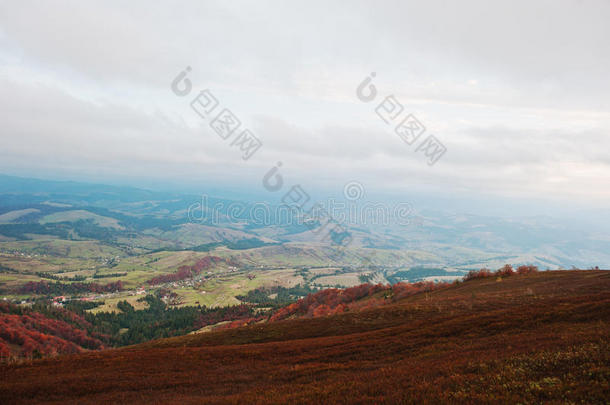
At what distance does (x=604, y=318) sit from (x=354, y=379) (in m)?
18.8

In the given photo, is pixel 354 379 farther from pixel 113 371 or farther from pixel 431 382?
pixel 113 371

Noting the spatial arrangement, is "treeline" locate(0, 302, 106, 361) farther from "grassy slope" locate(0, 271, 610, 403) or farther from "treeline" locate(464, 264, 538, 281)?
"treeline" locate(464, 264, 538, 281)

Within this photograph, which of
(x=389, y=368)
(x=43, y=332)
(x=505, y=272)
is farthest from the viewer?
(x=43, y=332)

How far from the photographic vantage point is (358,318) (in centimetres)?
3638

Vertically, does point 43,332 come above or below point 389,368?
below

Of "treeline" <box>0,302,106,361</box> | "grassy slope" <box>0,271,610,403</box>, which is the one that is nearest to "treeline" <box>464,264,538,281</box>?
"grassy slope" <box>0,271,610,403</box>

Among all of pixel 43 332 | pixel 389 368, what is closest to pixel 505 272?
pixel 389 368

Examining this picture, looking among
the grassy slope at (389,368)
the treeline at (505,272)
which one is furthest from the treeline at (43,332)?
the treeline at (505,272)

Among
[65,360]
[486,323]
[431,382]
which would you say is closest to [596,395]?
[431,382]

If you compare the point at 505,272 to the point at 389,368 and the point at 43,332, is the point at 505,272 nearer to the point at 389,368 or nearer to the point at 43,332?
the point at 389,368

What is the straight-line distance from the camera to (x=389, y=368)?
16.5 metres

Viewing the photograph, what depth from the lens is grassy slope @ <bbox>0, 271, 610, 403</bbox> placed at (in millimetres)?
11492

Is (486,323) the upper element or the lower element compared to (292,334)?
upper

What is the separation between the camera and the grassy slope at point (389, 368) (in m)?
11.5
